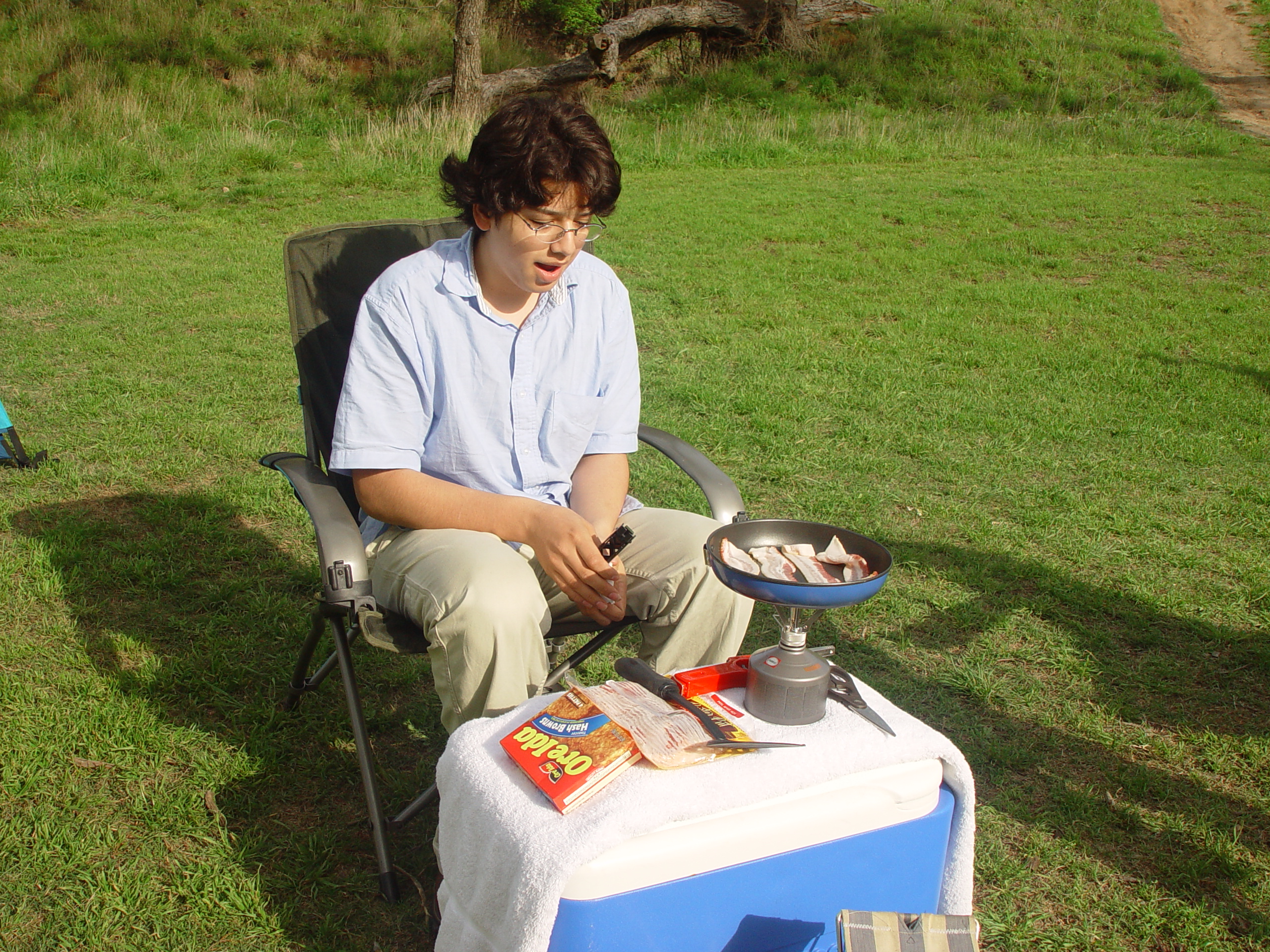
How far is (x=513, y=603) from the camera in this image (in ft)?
6.21

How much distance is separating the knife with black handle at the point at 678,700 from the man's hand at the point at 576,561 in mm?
187

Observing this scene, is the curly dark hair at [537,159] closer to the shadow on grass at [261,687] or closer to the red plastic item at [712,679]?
the red plastic item at [712,679]

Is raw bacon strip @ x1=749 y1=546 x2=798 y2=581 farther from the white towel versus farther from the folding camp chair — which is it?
the folding camp chair

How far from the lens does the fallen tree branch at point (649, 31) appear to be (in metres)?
Result: 13.2

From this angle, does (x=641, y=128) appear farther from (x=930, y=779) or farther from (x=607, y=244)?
(x=930, y=779)

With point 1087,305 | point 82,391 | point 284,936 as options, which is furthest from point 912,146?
point 284,936

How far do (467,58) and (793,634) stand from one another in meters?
11.8

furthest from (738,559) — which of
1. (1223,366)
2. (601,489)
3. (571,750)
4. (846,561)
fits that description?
(1223,366)

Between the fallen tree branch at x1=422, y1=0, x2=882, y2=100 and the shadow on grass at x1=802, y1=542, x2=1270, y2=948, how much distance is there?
428 inches

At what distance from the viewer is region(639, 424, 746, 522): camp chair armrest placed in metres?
2.26

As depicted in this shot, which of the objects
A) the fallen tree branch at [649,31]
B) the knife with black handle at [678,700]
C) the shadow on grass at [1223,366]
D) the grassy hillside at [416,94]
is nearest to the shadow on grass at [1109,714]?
A: the knife with black handle at [678,700]

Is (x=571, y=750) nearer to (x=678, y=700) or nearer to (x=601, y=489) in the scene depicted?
(x=678, y=700)

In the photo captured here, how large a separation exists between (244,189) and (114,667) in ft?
23.6

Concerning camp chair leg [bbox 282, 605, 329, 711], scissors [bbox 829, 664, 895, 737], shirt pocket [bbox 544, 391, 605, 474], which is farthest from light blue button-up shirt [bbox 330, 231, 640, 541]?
scissors [bbox 829, 664, 895, 737]
